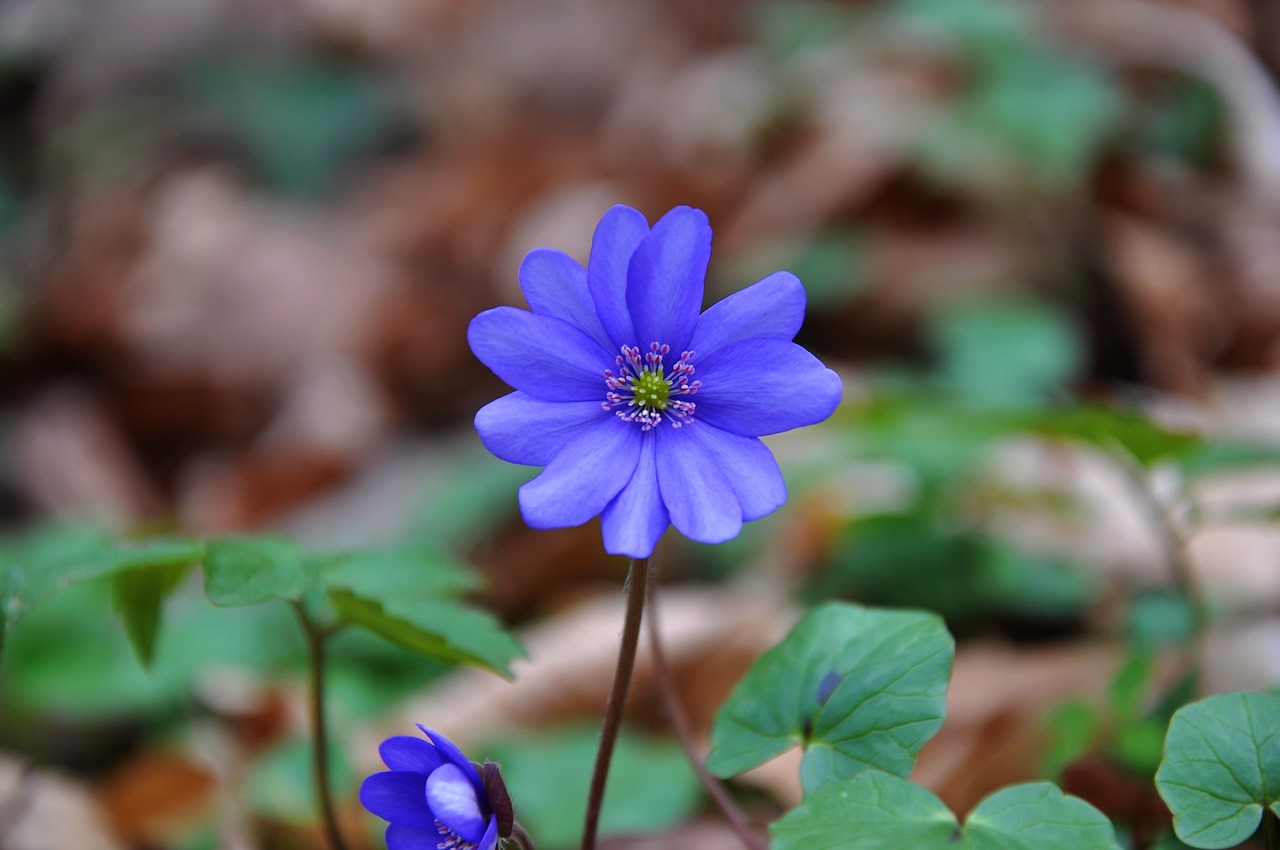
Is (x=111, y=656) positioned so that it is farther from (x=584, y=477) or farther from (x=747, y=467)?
(x=747, y=467)

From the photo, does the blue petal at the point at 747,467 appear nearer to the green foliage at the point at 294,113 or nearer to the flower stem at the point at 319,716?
the flower stem at the point at 319,716

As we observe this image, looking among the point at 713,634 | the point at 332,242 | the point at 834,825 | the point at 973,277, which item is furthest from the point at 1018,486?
the point at 332,242

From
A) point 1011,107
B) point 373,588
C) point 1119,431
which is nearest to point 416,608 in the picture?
point 373,588

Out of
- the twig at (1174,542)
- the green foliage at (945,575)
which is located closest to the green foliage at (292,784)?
the green foliage at (945,575)

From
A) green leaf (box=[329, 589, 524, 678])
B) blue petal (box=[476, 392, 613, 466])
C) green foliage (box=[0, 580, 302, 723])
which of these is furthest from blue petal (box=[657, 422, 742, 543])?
green foliage (box=[0, 580, 302, 723])

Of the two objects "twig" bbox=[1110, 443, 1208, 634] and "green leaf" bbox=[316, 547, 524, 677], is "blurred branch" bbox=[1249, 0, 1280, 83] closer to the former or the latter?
"twig" bbox=[1110, 443, 1208, 634]
